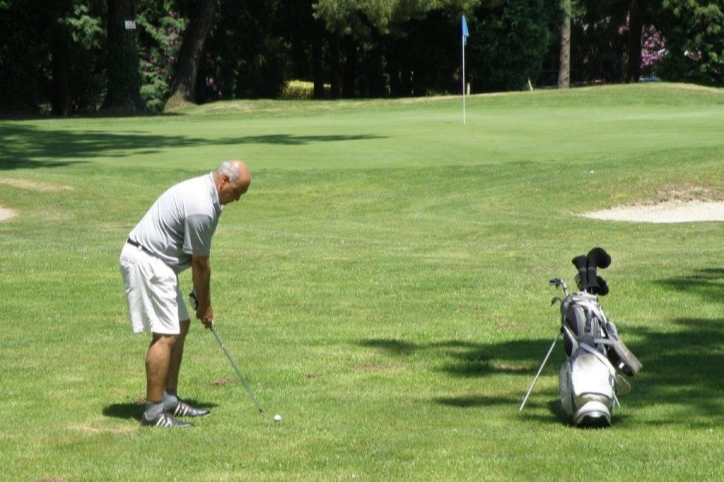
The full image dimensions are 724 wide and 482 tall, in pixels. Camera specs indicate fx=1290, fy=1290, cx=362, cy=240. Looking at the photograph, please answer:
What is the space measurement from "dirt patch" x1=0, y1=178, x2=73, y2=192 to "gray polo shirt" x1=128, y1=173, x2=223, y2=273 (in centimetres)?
1696

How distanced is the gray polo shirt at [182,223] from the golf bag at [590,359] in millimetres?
2301

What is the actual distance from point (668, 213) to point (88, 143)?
57.1 feet

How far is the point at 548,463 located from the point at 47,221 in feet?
53.5

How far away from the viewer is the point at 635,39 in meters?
72.1

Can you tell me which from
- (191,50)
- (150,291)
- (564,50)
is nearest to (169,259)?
(150,291)

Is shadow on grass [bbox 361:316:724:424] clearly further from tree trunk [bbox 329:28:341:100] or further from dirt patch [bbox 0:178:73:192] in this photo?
tree trunk [bbox 329:28:341:100]

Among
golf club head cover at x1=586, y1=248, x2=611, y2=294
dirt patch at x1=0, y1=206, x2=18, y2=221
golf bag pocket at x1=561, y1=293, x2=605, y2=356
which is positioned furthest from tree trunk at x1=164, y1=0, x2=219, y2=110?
golf bag pocket at x1=561, y1=293, x2=605, y2=356

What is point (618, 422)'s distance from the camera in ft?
26.3

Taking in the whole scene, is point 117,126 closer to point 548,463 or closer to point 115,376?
point 115,376

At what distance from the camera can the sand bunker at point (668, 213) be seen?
855 inches

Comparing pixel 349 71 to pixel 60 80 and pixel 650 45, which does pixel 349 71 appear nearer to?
pixel 60 80

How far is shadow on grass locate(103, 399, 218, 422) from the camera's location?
28.2 feet

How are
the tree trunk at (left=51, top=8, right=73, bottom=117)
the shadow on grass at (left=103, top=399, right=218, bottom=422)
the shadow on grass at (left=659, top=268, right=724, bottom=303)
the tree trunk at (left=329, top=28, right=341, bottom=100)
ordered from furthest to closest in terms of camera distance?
1. the tree trunk at (left=329, top=28, right=341, bottom=100)
2. the tree trunk at (left=51, top=8, right=73, bottom=117)
3. the shadow on grass at (left=659, top=268, right=724, bottom=303)
4. the shadow on grass at (left=103, top=399, right=218, bottom=422)

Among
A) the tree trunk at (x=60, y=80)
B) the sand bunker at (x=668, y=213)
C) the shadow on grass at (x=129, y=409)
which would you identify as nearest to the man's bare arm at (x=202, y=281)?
the shadow on grass at (x=129, y=409)
